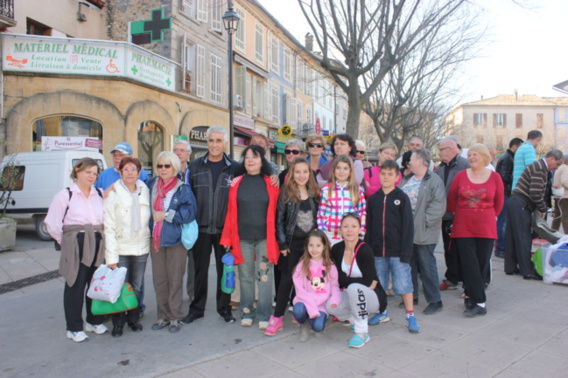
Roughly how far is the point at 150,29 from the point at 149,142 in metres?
4.19

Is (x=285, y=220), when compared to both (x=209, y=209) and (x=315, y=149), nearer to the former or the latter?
(x=209, y=209)

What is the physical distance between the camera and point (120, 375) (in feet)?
10.7

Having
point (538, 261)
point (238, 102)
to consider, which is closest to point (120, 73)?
point (238, 102)

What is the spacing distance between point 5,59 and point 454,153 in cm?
1324

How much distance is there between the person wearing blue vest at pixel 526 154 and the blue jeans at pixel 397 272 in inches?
138

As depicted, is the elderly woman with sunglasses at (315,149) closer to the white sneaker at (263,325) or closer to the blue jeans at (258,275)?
the blue jeans at (258,275)

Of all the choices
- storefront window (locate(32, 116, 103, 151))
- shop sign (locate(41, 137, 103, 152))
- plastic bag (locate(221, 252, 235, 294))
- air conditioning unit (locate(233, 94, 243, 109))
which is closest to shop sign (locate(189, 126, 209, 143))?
air conditioning unit (locate(233, 94, 243, 109))

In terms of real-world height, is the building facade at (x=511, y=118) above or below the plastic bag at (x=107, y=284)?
above

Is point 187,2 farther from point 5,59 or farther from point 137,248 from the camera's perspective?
point 137,248

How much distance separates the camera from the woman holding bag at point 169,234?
4.21 m

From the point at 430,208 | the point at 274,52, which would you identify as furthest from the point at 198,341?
the point at 274,52

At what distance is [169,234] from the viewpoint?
4.19m

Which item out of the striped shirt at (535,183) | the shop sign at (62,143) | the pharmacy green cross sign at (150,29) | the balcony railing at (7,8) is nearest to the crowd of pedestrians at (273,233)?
the striped shirt at (535,183)

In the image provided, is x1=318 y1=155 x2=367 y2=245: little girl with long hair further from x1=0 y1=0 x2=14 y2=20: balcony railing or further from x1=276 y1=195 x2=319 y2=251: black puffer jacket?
x1=0 y1=0 x2=14 y2=20: balcony railing
